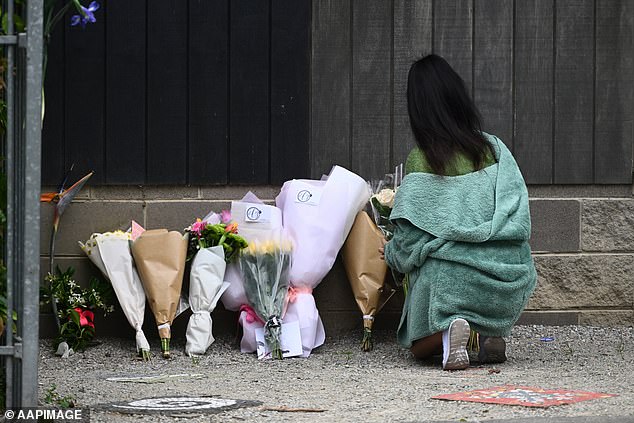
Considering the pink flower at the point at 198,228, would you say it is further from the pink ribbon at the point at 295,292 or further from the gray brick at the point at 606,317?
the gray brick at the point at 606,317

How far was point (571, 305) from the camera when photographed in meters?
5.82

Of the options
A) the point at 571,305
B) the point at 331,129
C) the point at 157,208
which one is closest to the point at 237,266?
the point at 157,208

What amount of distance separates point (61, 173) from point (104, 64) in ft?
1.99

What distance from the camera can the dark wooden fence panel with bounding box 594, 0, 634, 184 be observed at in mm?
5805

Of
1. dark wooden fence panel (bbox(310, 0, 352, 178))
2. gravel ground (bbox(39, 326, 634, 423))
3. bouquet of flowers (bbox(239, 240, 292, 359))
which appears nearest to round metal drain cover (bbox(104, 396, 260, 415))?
gravel ground (bbox(39, 326, 634, 423))

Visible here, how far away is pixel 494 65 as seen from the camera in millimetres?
5789

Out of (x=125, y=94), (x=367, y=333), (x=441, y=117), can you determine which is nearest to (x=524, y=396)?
(x=441, y=117)

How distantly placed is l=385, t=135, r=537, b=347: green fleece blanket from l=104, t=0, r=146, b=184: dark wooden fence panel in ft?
5.01

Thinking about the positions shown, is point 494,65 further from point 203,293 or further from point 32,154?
point 32,154

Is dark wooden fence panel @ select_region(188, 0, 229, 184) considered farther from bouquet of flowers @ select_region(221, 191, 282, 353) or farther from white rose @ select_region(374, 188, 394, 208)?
white rose @ select_region(374, 188, 394, 208)

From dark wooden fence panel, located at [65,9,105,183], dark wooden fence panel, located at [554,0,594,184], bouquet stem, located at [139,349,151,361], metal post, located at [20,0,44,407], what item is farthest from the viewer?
dark wooden fence panel, located at [554,0,594,184]

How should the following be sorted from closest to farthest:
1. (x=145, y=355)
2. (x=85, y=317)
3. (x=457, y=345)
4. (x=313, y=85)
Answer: (x=457, y=345), (x=145, y=355), (x=85, y=317), (x=313, y=85)

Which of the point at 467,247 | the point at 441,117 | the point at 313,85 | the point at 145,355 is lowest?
the point at 145,355

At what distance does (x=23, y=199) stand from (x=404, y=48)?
3.02 m
